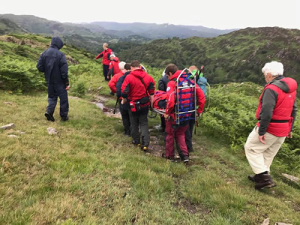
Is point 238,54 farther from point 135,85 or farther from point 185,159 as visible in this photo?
point 185,159

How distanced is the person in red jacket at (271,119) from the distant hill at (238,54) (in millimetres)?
132748

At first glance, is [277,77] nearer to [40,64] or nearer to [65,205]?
[65,205]

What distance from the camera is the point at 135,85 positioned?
6.92m

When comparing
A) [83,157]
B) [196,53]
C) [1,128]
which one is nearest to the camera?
[83,157]

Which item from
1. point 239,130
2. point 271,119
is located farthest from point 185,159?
point 239,130

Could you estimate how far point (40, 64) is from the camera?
7656 mm

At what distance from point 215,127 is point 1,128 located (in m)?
8.22

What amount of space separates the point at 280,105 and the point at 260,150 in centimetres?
127

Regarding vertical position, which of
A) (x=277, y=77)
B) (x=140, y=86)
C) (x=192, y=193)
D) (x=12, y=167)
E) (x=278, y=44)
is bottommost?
(x=192, y=193)

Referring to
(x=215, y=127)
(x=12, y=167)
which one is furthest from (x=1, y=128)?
(x=215, y=127)

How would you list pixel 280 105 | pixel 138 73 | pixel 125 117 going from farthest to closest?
pixel 125 117 → pixel 138 73 → pixel 280 105

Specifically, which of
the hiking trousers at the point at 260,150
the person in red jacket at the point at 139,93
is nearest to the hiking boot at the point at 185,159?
the person in red jacket at the point at 139,93

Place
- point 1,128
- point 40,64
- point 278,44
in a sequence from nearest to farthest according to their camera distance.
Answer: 1. point 1,128
2. point 40,64
3. point 278,44

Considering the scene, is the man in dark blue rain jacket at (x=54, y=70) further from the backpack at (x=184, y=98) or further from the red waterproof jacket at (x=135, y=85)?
the backpack at (x=184, y=98)
